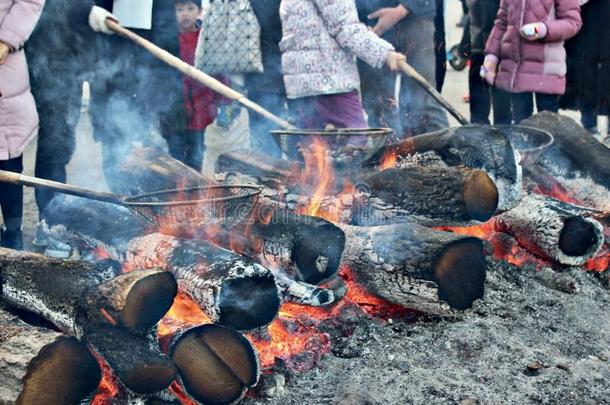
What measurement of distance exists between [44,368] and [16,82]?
2595mm

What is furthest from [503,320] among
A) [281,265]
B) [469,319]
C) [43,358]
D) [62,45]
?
[62,45]

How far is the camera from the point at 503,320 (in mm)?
3594

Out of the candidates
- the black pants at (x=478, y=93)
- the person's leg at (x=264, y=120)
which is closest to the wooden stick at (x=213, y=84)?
the person's leg at (x=264, y=120)

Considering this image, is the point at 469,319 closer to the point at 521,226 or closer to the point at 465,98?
the point at 521,226

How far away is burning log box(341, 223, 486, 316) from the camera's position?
3352 mm

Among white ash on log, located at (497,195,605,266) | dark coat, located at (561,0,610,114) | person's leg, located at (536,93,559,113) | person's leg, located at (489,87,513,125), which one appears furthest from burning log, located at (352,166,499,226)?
dark coat, located at (561,0,610,114)

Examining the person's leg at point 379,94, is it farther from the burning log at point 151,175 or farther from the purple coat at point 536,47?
the burning log at point 151,175

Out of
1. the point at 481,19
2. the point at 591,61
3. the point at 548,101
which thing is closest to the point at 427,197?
the point at 548,101

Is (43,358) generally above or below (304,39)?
below

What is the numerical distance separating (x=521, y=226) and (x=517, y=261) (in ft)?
0.73

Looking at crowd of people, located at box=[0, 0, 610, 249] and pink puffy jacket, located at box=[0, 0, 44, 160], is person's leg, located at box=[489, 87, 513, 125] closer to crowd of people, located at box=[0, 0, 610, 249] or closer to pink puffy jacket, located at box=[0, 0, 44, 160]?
crowd of people, located at box=[0, 0, 610, 249]

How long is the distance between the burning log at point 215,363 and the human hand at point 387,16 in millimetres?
3963

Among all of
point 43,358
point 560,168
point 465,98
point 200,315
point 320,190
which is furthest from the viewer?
point 465,98

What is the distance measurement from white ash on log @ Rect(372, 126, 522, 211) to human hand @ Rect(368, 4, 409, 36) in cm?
227
